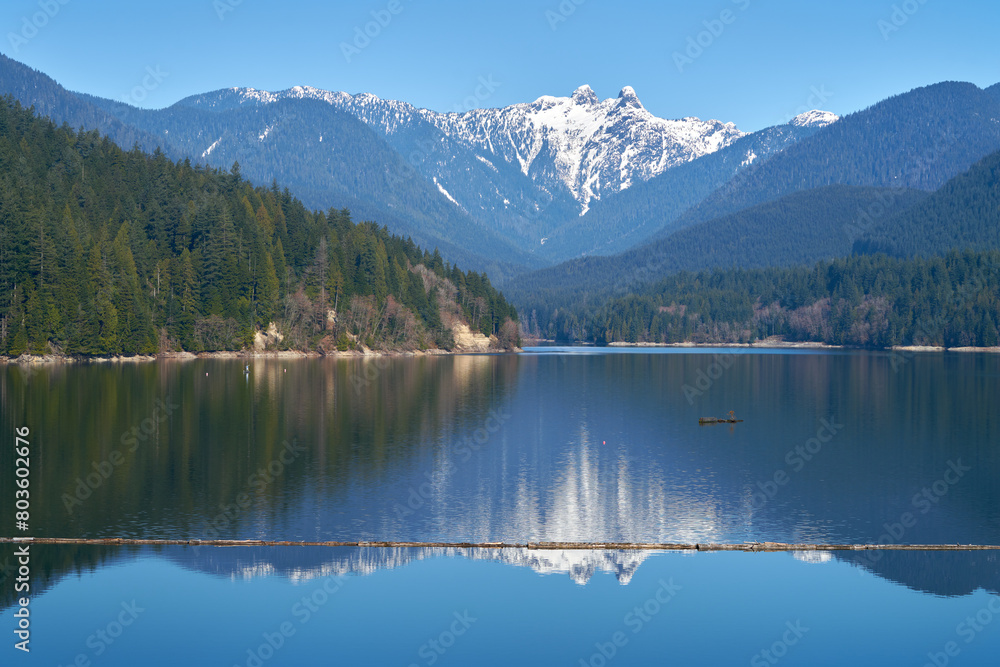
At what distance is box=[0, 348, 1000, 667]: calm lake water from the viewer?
34.1 m

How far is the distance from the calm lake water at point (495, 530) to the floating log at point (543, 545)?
0.67m

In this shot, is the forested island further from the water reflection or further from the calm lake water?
the calm lake water

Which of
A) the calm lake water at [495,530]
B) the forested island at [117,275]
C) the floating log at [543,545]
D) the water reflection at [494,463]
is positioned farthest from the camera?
the forested island at [117,275]

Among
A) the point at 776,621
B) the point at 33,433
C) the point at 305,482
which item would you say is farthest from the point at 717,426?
the point at 33,433

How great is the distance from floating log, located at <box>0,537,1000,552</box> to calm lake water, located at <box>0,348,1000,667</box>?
669mm

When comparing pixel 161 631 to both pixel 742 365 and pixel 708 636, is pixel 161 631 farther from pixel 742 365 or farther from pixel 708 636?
pixel 742 365

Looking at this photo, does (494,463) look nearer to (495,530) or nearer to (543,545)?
(495,530)

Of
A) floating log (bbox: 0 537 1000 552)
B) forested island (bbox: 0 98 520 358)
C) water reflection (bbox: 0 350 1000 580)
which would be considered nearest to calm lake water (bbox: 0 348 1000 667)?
water reflection (bbox: 0 350 1000 580)

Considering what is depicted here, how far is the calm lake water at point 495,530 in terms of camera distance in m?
34.1

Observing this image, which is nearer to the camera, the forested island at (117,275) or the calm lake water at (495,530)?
the calm lake water at (495,530)

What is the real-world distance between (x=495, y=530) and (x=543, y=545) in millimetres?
3792

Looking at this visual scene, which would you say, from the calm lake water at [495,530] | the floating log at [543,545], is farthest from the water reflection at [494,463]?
the floating log at [543,545]

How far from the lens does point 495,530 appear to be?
4725 cm

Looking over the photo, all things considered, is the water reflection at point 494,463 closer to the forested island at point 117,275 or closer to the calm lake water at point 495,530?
the calm lake water at point 495,530
